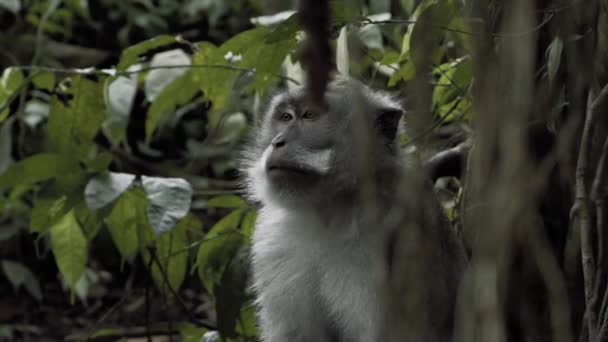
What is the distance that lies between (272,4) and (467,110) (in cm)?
196

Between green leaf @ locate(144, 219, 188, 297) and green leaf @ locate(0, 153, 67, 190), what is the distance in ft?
1.89

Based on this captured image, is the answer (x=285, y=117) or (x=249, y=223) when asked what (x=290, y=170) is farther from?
(x=249, y=223)

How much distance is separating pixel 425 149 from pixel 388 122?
0.98m

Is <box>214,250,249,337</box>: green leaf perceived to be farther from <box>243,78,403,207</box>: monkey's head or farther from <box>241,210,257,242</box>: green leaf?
<box>243,78,403,207</box>: monkey's head

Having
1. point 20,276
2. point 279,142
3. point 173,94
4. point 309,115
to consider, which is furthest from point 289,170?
point 20,276

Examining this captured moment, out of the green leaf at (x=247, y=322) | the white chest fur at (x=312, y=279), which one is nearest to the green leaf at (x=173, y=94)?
the white chest fur at (x=312, y=279)

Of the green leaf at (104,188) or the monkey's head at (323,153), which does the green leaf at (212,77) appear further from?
the green leaf at (104,188)

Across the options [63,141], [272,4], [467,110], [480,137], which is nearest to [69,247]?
[63,141]

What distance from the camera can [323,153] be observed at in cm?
317

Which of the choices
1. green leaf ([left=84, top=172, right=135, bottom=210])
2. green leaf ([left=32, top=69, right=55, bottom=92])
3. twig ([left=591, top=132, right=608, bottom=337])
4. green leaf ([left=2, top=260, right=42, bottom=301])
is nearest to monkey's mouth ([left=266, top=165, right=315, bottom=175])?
green leaf ([left=84, top=172, right=135, bottom=210])

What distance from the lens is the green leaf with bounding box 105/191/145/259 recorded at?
11.7 feet

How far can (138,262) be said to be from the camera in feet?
23.2

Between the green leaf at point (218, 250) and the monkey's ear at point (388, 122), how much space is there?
0.81 meters

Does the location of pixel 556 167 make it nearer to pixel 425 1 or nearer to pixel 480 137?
pixel 425 1
